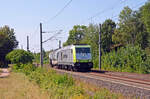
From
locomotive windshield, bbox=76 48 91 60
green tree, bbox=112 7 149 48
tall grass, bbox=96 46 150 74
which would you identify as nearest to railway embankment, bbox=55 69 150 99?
tall grass, bbox=96 46 150 74

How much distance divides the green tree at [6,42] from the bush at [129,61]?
25.4m

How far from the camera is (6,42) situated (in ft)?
179

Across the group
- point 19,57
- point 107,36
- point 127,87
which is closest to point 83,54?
point 19,57

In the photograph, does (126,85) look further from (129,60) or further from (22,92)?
(129,60)

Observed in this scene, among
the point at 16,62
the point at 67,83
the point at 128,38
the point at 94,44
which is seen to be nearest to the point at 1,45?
the point at 16,62

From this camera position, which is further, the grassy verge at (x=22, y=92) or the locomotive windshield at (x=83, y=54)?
the locomotive windshield at (x=83, y=54)

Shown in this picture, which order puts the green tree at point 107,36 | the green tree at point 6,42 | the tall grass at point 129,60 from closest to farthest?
the tall grass at point 129,60 → the green tree at point 6,42 → the green tree at point 107,36

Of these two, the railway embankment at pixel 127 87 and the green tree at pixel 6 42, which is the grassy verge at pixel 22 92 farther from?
the green tree at pixel 6 42

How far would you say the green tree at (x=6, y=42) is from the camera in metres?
53.0

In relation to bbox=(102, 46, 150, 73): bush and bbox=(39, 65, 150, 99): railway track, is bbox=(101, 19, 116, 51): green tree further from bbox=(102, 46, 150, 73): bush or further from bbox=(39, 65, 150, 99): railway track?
bbox=(39, 65, 150, 99): railway track

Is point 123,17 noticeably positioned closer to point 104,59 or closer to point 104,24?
point 104,24

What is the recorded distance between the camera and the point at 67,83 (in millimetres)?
14898

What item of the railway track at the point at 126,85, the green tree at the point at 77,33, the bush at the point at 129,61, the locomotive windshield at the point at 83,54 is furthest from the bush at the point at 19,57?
the green tree at the point at 77,33

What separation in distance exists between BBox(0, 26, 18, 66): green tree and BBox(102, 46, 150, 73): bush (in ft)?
83.2
